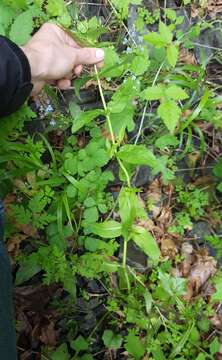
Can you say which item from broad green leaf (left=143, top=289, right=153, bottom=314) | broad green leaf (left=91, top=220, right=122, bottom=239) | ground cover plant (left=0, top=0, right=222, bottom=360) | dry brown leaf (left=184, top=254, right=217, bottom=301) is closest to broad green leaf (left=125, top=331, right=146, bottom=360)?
ground cover plant (left=0, top=0, right=222, bottom=360)

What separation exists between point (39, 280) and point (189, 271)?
771 mm

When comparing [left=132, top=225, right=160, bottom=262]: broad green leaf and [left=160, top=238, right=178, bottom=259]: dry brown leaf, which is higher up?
[left=132, top=225, right=160, bottom=262]: broad green leaf

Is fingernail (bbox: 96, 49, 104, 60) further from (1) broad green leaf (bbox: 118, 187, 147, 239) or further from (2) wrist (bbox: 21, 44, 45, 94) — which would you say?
(1) broad green leaf (bbox: 118, 187, 147, 239)

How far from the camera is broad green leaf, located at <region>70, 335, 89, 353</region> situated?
7.14ft

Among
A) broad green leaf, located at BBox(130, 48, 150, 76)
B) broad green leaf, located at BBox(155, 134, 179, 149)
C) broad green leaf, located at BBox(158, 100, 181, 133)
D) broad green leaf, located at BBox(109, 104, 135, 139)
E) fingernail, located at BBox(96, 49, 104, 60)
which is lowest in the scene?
broad green leaf, located at BBox(155, 134, 179, 149)

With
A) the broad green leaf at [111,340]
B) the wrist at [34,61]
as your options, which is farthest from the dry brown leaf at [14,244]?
the wrist at [34,61]

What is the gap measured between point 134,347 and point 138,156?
2.96 feet

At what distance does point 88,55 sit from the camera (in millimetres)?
1935

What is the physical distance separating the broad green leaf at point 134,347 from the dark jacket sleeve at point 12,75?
47.2 inches

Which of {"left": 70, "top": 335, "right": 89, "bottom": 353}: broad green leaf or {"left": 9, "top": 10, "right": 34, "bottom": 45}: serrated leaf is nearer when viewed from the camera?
{"left": 9, "top": 10, "right": 34, "bottom": 45}: serrated leaf

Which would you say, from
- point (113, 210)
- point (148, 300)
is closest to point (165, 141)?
point (113, 210)

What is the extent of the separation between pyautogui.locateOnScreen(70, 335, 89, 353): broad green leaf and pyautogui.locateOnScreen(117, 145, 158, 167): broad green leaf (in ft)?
2.84

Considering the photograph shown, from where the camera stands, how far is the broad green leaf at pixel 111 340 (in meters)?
2.23

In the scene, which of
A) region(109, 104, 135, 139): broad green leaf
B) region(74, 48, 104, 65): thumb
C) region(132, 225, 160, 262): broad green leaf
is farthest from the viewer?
region(109, 104, 135, 139): broad green leaf
